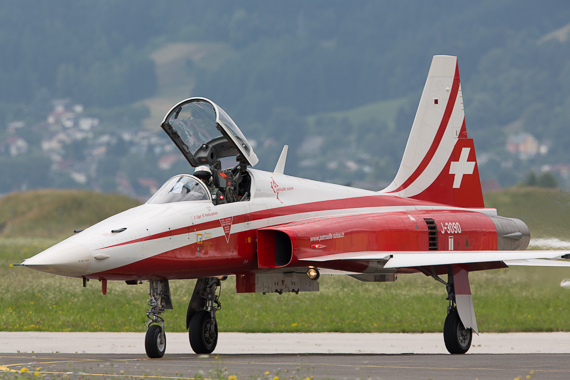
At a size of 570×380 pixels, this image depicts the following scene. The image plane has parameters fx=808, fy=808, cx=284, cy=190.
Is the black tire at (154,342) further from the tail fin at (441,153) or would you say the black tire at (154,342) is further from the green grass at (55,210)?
the green grass at (55,210)

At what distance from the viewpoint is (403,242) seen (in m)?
14.7

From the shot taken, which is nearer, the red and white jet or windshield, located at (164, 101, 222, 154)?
the red and white jet

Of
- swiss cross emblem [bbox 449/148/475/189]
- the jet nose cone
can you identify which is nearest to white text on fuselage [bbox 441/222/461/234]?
swiss cross emblem [bbox 449/148/475/189]

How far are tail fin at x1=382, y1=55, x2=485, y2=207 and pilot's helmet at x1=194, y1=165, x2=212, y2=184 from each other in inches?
206

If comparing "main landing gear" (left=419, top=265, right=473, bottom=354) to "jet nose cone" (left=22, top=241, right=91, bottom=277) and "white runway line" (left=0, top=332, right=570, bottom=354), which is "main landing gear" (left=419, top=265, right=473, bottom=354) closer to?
"white runway line" (left=0, top=332, right=570, bottom=354)

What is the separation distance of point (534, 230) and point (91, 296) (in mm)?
12052

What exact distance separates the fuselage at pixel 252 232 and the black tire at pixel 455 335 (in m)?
1.42

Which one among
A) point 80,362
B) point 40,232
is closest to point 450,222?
point 80,362

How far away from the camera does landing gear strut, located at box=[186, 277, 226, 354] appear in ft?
45.8

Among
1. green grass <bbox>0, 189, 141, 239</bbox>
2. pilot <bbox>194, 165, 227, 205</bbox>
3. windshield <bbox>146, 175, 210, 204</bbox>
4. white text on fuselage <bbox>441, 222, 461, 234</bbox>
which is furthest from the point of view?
green grass <bbox>0, 189, 141, 239</bbox>

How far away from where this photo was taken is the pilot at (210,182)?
13.1 meters

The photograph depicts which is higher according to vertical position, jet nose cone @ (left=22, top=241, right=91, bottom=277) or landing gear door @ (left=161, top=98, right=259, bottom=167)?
landing gear door @ (left=161, top=98, right=259, bottom=167)

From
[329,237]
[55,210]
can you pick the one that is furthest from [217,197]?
[55,210]

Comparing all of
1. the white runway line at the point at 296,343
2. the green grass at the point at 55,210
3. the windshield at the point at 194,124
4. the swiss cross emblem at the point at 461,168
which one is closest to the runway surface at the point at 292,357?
the white runway line at the point at 296,343
